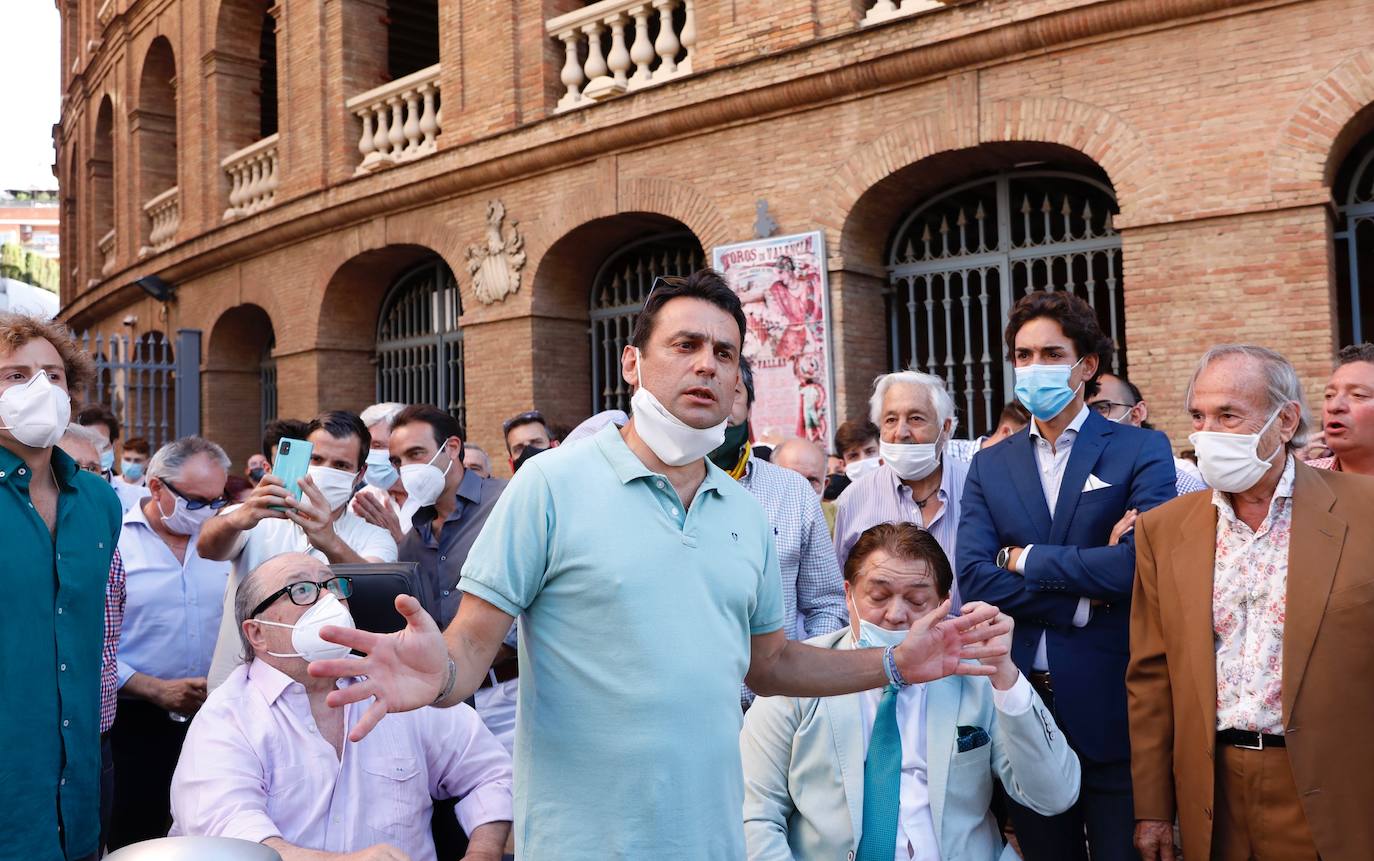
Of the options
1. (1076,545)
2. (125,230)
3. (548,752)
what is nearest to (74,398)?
(548,752)

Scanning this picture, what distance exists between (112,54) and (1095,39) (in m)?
19.3

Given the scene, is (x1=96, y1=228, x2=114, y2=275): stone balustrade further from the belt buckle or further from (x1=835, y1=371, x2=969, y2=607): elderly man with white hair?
the belt buckle

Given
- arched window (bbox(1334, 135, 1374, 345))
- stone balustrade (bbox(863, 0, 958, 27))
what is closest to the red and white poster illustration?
stone balustrade (bbox(863, 0, 958, 27))

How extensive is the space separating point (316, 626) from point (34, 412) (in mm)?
985

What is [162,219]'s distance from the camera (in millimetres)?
20297

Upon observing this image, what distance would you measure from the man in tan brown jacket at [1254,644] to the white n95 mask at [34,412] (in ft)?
10.2

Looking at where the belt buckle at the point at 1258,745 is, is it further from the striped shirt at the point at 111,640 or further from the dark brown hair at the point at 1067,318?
the striped shirt at the point at 111,640

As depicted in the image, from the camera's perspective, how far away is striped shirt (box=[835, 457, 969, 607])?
14.6ft

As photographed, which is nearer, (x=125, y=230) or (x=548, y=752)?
(x=548, y=752)

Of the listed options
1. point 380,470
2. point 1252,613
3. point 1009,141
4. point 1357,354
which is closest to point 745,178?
point 1009,141

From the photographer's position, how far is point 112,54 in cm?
2156

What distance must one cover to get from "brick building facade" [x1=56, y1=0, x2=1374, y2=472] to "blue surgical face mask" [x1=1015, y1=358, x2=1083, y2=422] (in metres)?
5.33

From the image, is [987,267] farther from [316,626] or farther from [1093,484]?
[316,626]

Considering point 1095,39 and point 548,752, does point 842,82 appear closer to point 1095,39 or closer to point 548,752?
point 1095,39
